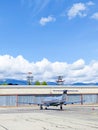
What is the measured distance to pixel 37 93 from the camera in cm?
11050

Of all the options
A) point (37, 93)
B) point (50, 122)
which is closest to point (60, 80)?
point (37, 93)

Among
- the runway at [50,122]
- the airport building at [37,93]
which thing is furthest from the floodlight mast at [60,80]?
the runway at [50,122]

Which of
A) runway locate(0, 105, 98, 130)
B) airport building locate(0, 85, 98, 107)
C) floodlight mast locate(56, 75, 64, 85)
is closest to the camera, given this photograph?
runway locate(0, 105, 98, 130)

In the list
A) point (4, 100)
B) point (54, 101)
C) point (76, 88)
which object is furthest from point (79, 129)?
point (76, 88)

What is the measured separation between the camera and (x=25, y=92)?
109 metres

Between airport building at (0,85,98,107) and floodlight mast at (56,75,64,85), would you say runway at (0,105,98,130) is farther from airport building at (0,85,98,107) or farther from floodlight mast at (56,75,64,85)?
floodlight mast at (56,75,64,85)

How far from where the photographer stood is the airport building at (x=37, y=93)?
106875 mm

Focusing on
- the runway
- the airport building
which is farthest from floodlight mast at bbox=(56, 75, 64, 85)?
the runway

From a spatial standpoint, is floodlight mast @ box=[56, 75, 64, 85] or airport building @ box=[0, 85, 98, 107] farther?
floodlight mast @ box=[56, 75, 64, 85]

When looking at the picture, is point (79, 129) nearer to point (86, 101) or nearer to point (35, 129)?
point (35, 129)

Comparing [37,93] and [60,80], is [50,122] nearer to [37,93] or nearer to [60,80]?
[37,93]

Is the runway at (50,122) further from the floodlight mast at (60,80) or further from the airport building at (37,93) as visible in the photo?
the floodlight mast at (60,80)

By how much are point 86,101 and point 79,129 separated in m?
86.3

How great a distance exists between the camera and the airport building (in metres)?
107
